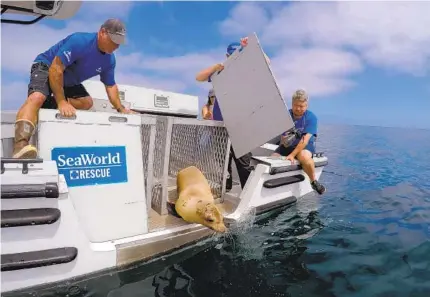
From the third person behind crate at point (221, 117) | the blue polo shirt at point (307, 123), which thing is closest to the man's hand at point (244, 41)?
A: the third person behind crate at point (221, 117)

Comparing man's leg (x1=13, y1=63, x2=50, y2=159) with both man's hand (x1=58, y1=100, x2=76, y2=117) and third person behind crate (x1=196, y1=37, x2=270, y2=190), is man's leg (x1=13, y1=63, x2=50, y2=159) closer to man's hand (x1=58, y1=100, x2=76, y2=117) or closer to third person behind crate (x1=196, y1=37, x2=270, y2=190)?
man's hand (x1=58, y1=100, x2=76, y2=117)

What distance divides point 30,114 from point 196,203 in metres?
2.11

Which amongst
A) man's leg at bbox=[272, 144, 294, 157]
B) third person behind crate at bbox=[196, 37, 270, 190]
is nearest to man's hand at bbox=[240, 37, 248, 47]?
third person behind crate at bbox=[196, 37, 270, 190]

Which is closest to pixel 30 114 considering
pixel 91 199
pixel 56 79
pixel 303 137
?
pixel 56 79

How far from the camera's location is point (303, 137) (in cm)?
646

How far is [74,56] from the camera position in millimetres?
4008

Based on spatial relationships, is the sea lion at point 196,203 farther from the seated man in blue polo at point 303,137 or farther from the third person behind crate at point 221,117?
the seated man in blue polo at point 303,137

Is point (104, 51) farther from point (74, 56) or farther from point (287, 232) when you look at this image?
point (287, 232)

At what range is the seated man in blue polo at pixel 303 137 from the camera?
254 inches

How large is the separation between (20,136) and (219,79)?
2951 millimetres

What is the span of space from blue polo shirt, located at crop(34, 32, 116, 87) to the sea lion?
5.96 feet

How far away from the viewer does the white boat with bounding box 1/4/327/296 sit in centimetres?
302

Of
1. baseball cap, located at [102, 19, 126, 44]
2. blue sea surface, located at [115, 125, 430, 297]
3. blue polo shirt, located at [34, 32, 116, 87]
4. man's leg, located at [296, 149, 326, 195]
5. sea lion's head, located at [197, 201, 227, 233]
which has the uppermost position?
baseball cap, located at [102, 19, 126, 44]

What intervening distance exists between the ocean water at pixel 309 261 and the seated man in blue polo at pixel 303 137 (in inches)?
31.1
